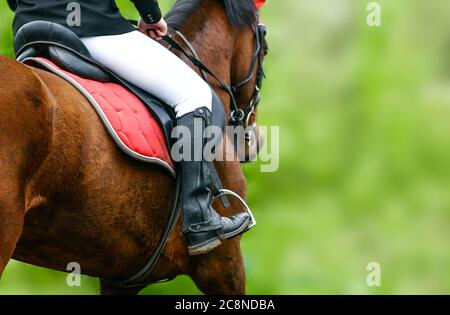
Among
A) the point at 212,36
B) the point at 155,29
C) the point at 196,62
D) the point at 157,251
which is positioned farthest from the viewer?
the point at 212,36

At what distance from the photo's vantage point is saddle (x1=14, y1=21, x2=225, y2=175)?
3.60 m

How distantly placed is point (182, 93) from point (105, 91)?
432mm

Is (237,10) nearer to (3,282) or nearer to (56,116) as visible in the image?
(56,116)

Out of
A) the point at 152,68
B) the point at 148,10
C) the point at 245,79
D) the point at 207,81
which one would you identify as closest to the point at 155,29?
the point at 148,10

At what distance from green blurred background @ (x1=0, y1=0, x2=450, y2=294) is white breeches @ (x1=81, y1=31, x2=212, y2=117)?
314 centimetres

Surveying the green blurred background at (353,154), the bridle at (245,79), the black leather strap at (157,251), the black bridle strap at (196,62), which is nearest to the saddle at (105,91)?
the black leather strap at (157,251)

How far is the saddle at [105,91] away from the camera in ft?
11.8

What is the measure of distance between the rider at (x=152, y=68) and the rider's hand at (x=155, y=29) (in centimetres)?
10

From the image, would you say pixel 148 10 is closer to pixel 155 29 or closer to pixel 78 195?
pixel 155 29

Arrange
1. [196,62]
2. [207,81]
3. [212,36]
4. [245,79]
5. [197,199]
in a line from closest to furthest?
[197,199]
[196,62]
[207,81]
[212,36]
[245,79]

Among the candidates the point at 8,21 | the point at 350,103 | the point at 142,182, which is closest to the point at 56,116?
the point at 142,182

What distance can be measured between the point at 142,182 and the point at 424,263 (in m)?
4.25

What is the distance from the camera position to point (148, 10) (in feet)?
13.5

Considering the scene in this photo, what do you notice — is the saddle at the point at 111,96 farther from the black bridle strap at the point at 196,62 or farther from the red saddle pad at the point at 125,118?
the black bridle strap at the point at 196,62
